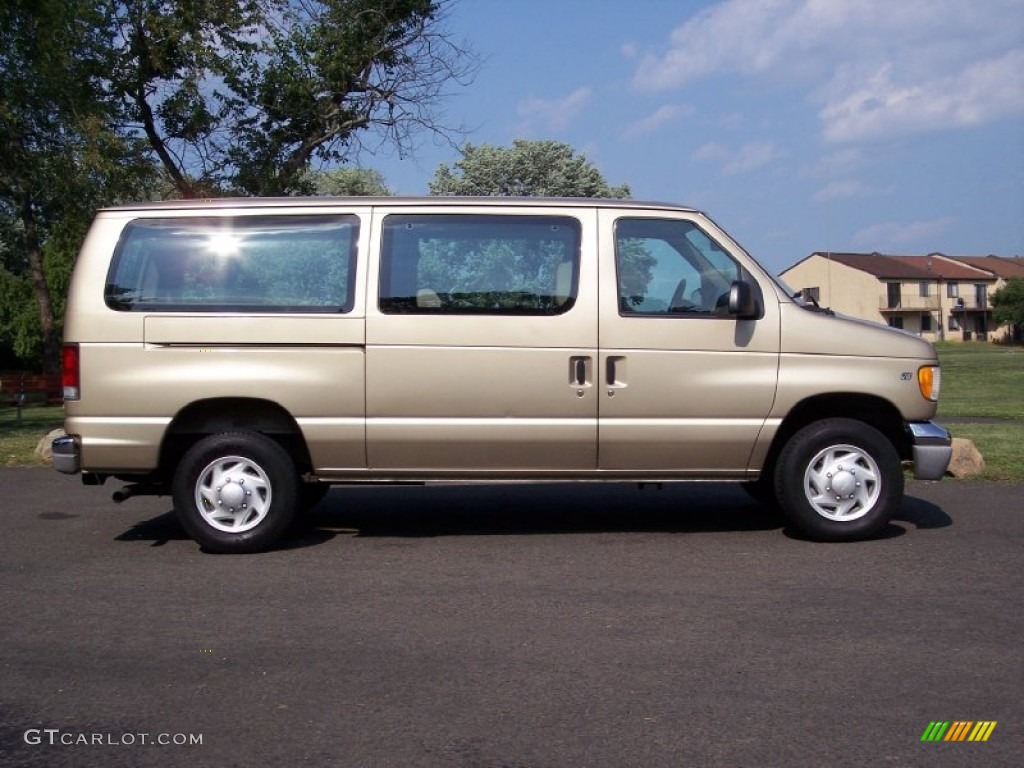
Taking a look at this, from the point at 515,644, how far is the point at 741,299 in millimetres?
2963

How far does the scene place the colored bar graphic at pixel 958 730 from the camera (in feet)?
13.6

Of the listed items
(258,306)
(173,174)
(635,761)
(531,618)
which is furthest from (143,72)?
(635,761)

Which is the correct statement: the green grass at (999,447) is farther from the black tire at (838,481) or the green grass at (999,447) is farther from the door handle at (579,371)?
the door handle at (579,371)

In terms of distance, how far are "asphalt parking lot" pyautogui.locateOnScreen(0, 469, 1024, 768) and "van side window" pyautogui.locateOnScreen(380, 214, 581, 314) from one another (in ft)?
5.28

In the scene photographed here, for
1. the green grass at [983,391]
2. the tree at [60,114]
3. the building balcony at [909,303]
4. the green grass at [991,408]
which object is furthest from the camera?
the building balcony at [909,303]

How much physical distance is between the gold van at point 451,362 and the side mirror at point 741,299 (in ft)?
0.08

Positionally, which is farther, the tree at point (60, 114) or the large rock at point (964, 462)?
the tree at point (60, 114)

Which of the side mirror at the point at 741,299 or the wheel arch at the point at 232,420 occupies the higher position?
the side mirror at the point at 741,299

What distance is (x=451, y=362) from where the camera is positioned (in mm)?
7281

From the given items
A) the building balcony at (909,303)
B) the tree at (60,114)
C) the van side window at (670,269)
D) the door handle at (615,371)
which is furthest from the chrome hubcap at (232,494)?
the building balcony at (909,303)

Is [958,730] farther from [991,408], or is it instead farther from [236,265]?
[991,408]

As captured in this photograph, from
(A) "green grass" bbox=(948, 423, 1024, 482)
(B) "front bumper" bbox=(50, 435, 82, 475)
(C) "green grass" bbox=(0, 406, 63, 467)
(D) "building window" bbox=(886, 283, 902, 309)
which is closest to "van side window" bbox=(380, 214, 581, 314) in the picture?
(B) "front bumper" bbox=(50, 435, 82, 475)

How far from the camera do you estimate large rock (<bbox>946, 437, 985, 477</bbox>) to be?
10578mm

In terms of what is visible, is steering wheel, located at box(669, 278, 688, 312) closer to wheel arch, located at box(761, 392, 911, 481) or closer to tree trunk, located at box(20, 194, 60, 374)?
wheel arch, located at box(761, 392, 911, 481)
